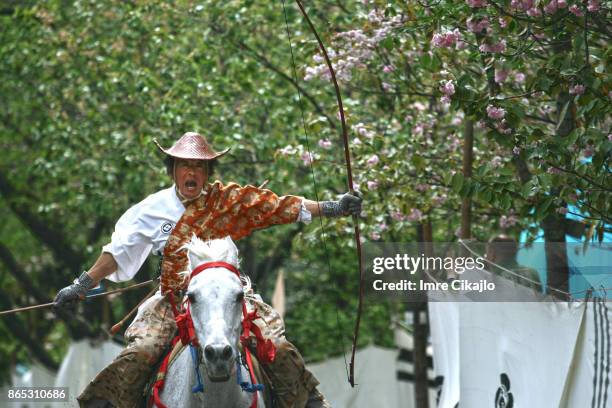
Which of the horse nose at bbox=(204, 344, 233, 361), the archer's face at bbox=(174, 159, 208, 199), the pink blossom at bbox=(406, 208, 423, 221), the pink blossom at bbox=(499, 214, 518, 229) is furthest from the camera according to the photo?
the pink blossom at bbox=(499, 214, 518, 229)

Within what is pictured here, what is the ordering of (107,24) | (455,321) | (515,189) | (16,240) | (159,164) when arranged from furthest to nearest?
(16,240) < (107,24) < (159,164) < (455,321) < (515,189)

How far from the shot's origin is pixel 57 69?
18.6 metres

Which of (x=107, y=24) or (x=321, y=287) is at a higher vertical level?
(x=107, y=24)

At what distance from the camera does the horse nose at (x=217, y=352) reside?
6.27 meters

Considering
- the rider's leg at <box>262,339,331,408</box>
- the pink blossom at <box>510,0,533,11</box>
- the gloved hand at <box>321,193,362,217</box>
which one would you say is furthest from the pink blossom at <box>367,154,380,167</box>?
the gloved hand at <box>321,193,362,217</box>

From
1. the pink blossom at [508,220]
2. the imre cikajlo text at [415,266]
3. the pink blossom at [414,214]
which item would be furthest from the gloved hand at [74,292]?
the pink blossom at [508,220]

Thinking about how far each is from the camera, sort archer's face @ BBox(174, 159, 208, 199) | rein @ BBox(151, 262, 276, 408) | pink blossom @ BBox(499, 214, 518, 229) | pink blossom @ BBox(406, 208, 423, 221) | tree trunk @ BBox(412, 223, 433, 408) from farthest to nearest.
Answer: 1. tree trunk @ BBox(412, 223, 433, 408)
2. pink blossom @ BBox(499, 214, 518, 229)
3. pink blossom @ BBox(406, 208, 423, 221)
4. archer's face @ BBox(174, 159, 208, 199)
5. rein @ BBox(151, 262, 276, 408)

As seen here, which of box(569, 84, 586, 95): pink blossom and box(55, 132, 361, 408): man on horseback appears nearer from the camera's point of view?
box(55, 132, 361, 408): man on horseback

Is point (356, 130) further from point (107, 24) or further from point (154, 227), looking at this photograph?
point (107, 24)

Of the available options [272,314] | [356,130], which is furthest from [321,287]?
[272,314]

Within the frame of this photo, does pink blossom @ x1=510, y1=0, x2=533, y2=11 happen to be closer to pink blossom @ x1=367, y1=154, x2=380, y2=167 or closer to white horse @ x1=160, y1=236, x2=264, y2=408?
white horse @ x1=160, y1=236, x2=264, y2=408

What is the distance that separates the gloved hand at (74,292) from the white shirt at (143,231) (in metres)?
0.24

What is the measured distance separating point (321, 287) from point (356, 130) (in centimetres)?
1305

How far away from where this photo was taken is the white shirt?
8.04m
